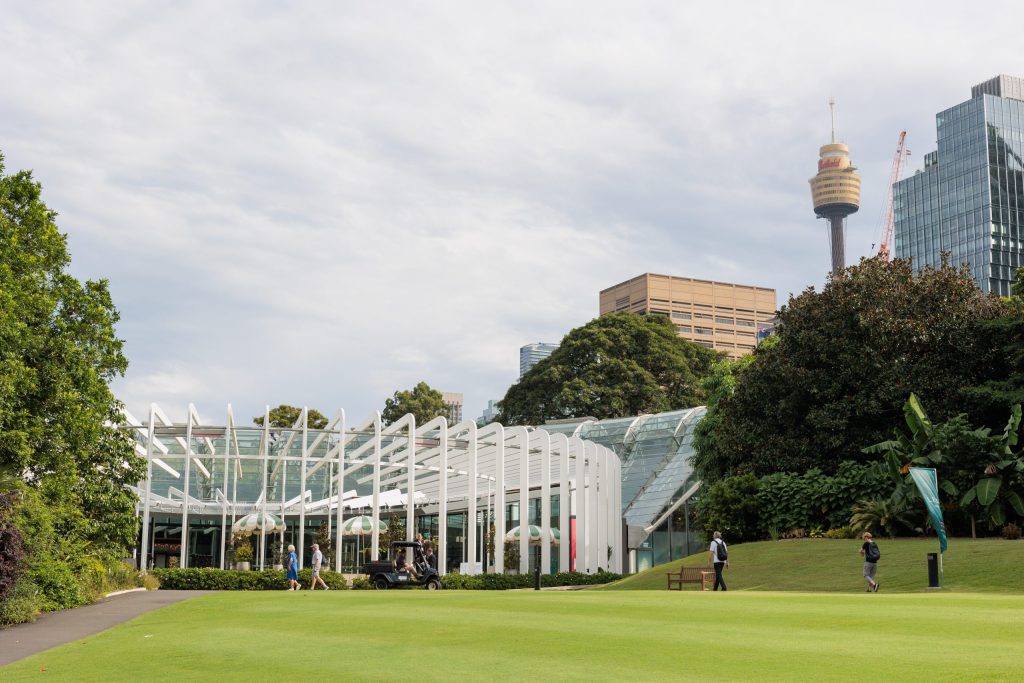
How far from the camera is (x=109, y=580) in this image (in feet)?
96.7

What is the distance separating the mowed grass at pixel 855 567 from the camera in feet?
83.1

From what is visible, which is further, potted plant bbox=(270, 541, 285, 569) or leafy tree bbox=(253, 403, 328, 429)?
leafy tree bbox=(253, 403, 328, 429)

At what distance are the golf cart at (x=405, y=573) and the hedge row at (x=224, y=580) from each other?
2.12m

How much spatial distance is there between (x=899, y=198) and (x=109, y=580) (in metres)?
180

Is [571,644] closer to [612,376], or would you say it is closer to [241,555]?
[241,555]

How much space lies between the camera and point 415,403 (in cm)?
8225

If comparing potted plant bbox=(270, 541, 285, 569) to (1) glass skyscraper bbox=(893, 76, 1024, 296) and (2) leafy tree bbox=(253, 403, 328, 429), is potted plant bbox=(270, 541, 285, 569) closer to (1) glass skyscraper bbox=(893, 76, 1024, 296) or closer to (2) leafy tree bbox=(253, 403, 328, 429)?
(2) leafy tree bbox=(253, 403, 328, 429)

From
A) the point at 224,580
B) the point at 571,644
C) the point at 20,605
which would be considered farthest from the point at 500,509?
the point at 571,644

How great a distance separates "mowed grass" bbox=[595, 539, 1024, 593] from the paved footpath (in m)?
14.6

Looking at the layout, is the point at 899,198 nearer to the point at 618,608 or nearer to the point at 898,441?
the point at 898,441

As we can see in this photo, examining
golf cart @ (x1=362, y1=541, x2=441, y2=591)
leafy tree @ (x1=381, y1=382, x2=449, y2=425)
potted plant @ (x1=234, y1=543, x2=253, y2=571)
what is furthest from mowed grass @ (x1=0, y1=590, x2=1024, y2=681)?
leafy tree @ (x1=381, y1=382, x2=449, y2=425)

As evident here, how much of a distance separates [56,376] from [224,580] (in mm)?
10842

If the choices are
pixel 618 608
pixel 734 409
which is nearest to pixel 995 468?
pixel 734 409

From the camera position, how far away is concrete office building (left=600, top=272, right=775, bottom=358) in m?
172
